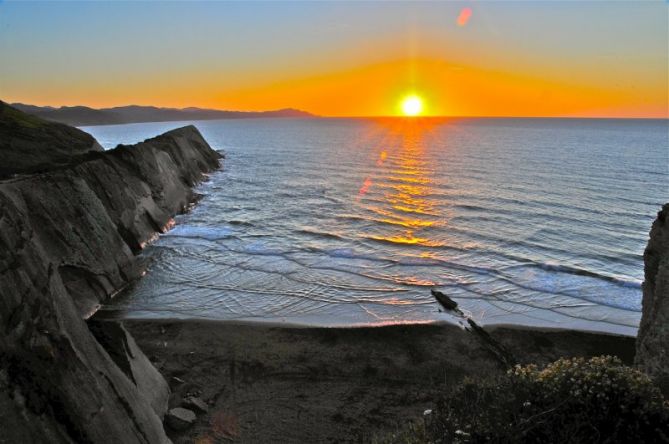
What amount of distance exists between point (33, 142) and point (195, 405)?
1026 inches

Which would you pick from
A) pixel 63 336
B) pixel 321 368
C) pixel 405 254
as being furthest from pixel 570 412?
pixel 405 254

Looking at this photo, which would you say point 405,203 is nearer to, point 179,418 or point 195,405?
point 195,405

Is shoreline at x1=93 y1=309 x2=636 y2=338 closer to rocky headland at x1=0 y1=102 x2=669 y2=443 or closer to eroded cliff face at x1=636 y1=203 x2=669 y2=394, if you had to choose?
rocky headland at x1=0 y1=102 x2=669 y2=443

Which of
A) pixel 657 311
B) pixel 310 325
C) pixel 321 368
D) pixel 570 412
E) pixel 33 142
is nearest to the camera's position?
pixel 570 412

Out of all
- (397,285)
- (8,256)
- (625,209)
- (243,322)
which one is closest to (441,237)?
(397,285)

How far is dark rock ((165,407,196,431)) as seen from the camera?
31.8 ft

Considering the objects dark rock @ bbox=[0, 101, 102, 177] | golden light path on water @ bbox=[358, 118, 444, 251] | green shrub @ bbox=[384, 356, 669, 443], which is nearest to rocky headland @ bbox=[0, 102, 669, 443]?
green shrub @ bbox=[384, 356, 669, 443]

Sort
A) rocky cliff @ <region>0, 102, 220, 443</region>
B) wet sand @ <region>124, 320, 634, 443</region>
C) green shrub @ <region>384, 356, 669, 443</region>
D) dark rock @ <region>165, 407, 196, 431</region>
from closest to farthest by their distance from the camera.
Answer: rocky cliff @ <region>0, 102, 220, 443</region> → green shrub @ <region>384, 356, 669, 443</region> → dark rock @ <region>165, 407, 196, 431</region> → wet sand @ <region>124, 320, 634, 443</region>

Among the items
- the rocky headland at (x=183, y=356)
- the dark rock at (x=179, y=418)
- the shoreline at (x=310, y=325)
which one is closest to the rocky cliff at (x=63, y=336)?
the rocky headland at (x=183, y=356)

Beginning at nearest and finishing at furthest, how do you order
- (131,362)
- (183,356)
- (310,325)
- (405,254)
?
Result: (131,362)
(183,356)
(310,325)
(405,254)

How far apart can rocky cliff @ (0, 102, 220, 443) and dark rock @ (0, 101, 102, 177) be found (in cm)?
711

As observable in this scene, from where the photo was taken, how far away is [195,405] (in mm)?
10367

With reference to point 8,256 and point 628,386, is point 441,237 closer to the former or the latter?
point 628,386

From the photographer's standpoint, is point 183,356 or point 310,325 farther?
point 310,325
